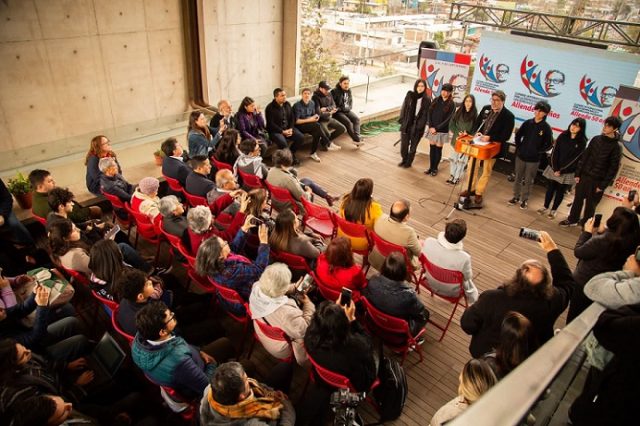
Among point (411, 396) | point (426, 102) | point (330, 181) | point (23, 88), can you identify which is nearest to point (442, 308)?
point (411, 396)

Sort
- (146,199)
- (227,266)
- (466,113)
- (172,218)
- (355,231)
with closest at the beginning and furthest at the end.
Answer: (227,266) → (172,218) → (355,231) → (146,199) → (466,113)

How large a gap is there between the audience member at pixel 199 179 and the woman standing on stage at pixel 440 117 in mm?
3924

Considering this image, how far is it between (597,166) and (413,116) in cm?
286

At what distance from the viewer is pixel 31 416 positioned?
6.70 feet

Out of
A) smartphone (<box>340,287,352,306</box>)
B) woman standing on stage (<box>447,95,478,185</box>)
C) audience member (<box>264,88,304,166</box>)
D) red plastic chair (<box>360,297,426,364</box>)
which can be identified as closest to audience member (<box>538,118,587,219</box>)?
woman standing on stage (<box>447,95,478,185</box>)

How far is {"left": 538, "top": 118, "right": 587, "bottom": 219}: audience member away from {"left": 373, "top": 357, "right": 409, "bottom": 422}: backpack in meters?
4.31

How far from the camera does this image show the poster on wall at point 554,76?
22.6ft

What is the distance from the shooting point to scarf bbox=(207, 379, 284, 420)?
2197 mm

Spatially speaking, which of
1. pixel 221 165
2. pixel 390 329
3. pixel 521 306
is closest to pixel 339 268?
pixel 390 329

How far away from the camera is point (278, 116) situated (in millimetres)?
7273

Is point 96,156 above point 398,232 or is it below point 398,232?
above

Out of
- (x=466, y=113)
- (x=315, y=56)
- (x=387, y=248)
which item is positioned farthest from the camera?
(x=315, y=56)

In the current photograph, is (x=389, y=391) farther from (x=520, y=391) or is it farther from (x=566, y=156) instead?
(x=566, y=156)

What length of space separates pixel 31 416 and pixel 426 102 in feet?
21.4
